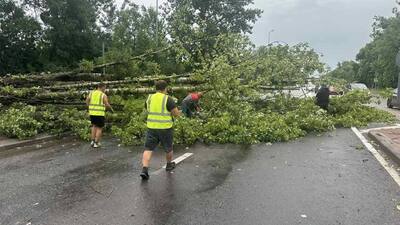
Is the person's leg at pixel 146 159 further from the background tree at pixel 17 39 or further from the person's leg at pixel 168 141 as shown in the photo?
the background tree at pixel 17 39

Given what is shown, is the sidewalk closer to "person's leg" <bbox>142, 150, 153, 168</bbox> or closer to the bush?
"person's leg" <bbox>142, 150, 153, 168</bbox>

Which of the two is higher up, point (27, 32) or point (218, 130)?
point (27, 32)

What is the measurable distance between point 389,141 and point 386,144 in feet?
1.71

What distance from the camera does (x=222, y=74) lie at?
13695 millimetres

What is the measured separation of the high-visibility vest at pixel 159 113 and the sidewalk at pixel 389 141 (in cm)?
471

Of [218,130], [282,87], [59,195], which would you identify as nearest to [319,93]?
[282,87]

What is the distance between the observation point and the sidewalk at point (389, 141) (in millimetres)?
9220

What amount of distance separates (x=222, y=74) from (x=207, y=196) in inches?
307

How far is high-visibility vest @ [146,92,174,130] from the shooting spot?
7539 millimetres

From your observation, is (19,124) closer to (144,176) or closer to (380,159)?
(144,176)

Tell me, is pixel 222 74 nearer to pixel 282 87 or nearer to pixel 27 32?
pixel 282 87

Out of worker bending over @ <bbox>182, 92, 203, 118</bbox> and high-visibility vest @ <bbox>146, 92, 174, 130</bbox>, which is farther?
worker bending over @ <bbox>182, 92, 203, 118</bbox>

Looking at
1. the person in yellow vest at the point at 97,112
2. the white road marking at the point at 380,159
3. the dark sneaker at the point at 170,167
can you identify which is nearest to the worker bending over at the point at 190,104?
the person in yellow vest at the point at 97,112

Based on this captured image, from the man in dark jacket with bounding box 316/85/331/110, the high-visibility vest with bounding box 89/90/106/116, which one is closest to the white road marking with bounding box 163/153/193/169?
the high-visibility vest with bounding box 89/90/106/116
